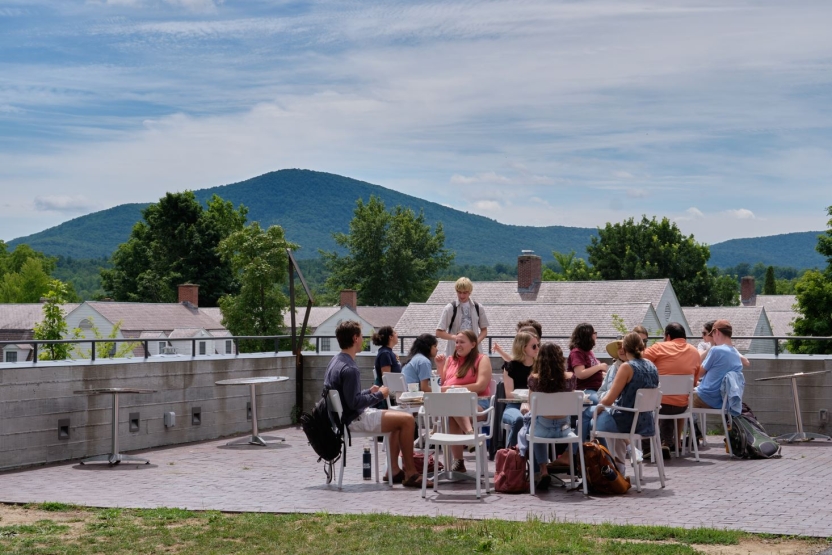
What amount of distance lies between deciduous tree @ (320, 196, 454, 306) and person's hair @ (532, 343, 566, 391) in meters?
82.7

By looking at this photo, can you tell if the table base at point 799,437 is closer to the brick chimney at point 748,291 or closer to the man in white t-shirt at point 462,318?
the man in white t-shirt at point 462,318

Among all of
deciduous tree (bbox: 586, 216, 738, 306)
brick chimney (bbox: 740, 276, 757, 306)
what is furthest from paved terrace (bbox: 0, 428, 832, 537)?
brick chimney (bbox: 740, 276, 757, 306)

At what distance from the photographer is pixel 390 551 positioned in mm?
6938

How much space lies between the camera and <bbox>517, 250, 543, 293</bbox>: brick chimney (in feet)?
206

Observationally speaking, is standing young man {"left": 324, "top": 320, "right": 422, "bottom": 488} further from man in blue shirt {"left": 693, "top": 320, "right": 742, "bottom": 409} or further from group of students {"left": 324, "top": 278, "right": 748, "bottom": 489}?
man in blue shirt {"left": 693, "top": 320, "right": 742, "bottom": 409}

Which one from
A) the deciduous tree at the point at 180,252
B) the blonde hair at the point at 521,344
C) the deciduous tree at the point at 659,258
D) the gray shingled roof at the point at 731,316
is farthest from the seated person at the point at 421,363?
the deciduous tree at the point at 180,252

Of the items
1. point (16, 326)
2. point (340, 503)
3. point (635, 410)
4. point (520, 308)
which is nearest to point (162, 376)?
point (340, 503)

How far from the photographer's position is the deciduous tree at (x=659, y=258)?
69.2m

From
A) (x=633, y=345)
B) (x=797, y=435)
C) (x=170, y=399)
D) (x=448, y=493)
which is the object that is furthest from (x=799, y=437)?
(x=170, y=399)

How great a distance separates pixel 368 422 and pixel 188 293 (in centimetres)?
6155

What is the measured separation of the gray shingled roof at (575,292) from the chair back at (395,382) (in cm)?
4633

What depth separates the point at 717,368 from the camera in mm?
12641

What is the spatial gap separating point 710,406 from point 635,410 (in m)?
2.97

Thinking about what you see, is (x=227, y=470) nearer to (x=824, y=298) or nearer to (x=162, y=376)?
(x=162, y=376)
